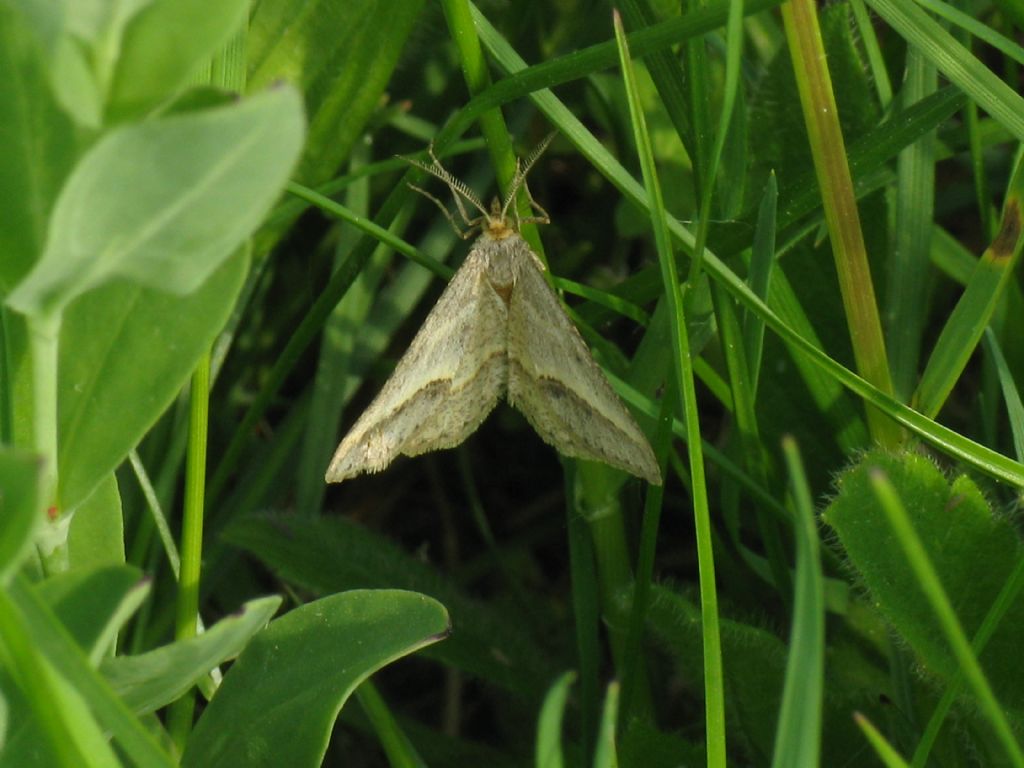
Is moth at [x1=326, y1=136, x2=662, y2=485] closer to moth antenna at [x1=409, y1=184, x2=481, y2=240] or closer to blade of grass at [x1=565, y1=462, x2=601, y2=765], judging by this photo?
moth antenna at [x1=409, y1=184, x2=481, y2=240]

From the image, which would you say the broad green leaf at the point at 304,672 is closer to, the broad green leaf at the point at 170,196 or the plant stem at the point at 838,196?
the broad green leaf at the point at 170,196

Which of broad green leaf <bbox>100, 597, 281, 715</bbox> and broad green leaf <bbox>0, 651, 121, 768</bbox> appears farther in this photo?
broad green leaf <bbox>100, 597, 281, 715</bbox>

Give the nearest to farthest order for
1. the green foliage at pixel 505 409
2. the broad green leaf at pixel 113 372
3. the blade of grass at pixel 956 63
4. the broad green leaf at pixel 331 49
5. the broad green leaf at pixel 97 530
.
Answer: the green foliage at pixel 505 409
the broad green leaf at pixel 113 372
the broad green leaf at pixel 97 530
the blade of grass at pixel 956 63
the broad green leaf at pixel 331 49

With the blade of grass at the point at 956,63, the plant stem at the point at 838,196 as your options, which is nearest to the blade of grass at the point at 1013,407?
the plant stem at the point at 838,196

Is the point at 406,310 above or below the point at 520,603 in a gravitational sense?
above

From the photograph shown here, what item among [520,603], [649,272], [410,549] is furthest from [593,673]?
[410,549]

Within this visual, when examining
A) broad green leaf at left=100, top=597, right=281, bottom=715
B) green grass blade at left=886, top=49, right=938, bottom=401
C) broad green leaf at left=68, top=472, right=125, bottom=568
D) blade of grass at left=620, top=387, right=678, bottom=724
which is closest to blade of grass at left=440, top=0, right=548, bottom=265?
blade of grass at left=620, top=387, right=678, bottom=724

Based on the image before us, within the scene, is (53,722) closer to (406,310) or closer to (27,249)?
(27,249)
